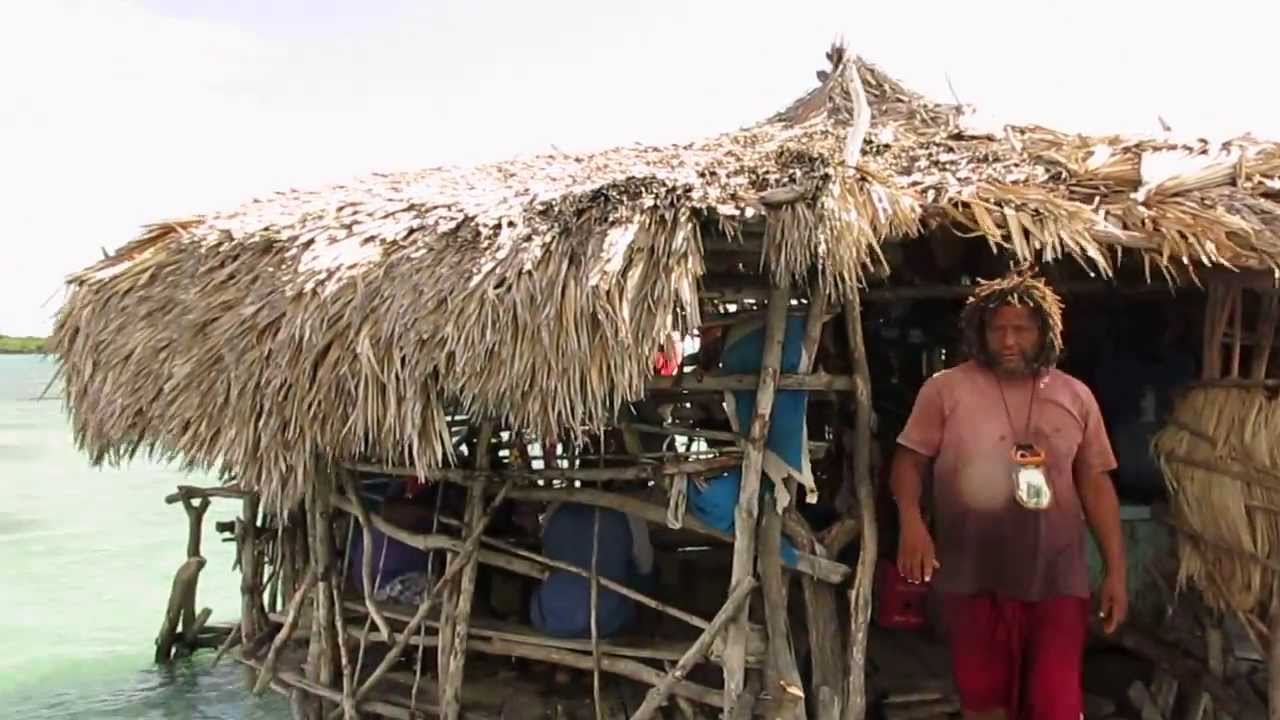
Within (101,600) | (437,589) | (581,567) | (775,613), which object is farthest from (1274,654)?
(101,600)

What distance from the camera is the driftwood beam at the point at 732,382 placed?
3.89 meters

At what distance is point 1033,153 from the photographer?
15.2 ft

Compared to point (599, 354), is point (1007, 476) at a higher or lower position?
lower

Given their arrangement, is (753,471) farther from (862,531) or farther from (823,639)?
(823,639)

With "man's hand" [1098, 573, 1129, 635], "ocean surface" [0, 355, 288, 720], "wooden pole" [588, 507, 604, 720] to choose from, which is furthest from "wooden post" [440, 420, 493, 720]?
"ocean surface" [0, 355, 288, 720]

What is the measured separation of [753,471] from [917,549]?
2.08ft

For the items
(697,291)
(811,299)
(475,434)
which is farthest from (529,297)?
(475,434)

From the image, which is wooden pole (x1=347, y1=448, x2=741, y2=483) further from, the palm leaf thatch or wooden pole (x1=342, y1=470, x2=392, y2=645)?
the palm leaf thatch

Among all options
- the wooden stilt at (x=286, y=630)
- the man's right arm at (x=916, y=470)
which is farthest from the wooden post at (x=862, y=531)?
the wooden stilt at (x=286, y=630)

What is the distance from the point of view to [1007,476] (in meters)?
3.50

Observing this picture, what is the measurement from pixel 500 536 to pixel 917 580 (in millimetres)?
2027

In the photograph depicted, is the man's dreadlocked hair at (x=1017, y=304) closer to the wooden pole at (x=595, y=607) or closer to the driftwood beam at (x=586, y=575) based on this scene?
the driftwood beam at (x=586, y=575)

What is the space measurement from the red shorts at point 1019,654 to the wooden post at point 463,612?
1.88 metres

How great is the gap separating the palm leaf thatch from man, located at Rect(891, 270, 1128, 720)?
69 centimetres
